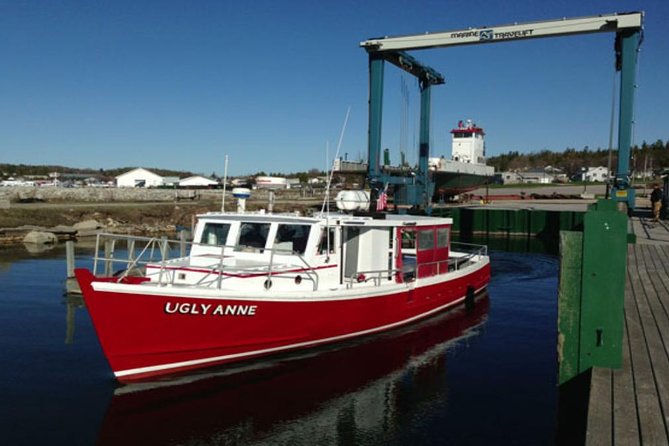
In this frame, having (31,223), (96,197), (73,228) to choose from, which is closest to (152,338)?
(73,228)

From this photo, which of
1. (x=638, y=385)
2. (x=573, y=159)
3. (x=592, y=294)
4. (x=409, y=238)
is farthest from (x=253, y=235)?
→ (x=573, y=159)

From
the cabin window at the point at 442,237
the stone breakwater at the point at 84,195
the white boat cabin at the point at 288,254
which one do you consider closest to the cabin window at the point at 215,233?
the white boat cabin at the point at 288,254

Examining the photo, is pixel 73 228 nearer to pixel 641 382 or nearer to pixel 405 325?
pixel 405 325

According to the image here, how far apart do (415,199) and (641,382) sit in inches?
1077

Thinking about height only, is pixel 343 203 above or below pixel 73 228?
above

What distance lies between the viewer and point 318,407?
29.6 ft

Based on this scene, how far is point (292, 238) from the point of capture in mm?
12102

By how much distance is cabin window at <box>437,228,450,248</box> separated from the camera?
15680 millimetres

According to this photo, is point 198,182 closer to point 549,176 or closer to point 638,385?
point 549,176

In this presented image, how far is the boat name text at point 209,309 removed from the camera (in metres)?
9.21

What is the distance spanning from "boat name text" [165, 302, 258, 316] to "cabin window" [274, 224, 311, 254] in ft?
7.16

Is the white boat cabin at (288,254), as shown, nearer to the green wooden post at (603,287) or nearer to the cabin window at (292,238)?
the cabin window at (292,238)

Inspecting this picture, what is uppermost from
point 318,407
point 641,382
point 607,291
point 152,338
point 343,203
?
point 343,203

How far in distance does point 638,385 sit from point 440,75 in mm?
29427
